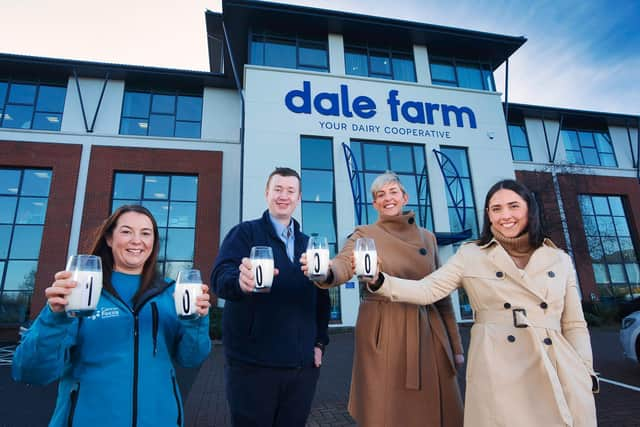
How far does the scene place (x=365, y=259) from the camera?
6.19 ft

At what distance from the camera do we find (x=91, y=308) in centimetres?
144

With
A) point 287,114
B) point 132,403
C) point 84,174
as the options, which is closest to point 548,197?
point 287,114

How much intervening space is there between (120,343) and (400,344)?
5.37 feet

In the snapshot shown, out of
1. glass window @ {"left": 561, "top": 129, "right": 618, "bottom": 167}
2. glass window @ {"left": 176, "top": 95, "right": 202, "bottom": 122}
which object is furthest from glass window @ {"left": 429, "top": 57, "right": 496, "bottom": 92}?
glass window @ {"left": 176, "top": 95, "right": 202, "bottom": 122}

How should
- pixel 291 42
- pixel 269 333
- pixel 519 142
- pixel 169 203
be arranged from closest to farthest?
pixel 269 333 < pixel 169 203 < pixel 291 42 < pixel 519 142

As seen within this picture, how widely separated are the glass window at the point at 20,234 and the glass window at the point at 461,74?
17.5 m

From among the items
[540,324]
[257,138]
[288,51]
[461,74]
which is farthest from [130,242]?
[461,74]

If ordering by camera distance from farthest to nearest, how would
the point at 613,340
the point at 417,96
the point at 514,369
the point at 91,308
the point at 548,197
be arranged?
the point at 548,197 < the point at 417,96 < the point at 613,340 < the point at 514,369 < the point at 91,308

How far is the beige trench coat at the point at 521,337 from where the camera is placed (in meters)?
1.65

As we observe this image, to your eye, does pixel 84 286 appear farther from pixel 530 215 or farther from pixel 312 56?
pixel 312 56

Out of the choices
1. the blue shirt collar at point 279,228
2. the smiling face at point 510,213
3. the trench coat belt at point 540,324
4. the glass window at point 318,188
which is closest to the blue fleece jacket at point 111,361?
the blue shirt collar at point 279,228

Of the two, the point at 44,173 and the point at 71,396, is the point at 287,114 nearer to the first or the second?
the point at 44,173

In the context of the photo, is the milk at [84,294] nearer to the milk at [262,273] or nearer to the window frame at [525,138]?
the milk at [262,273]

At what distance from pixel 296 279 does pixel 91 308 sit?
3.75 feet
